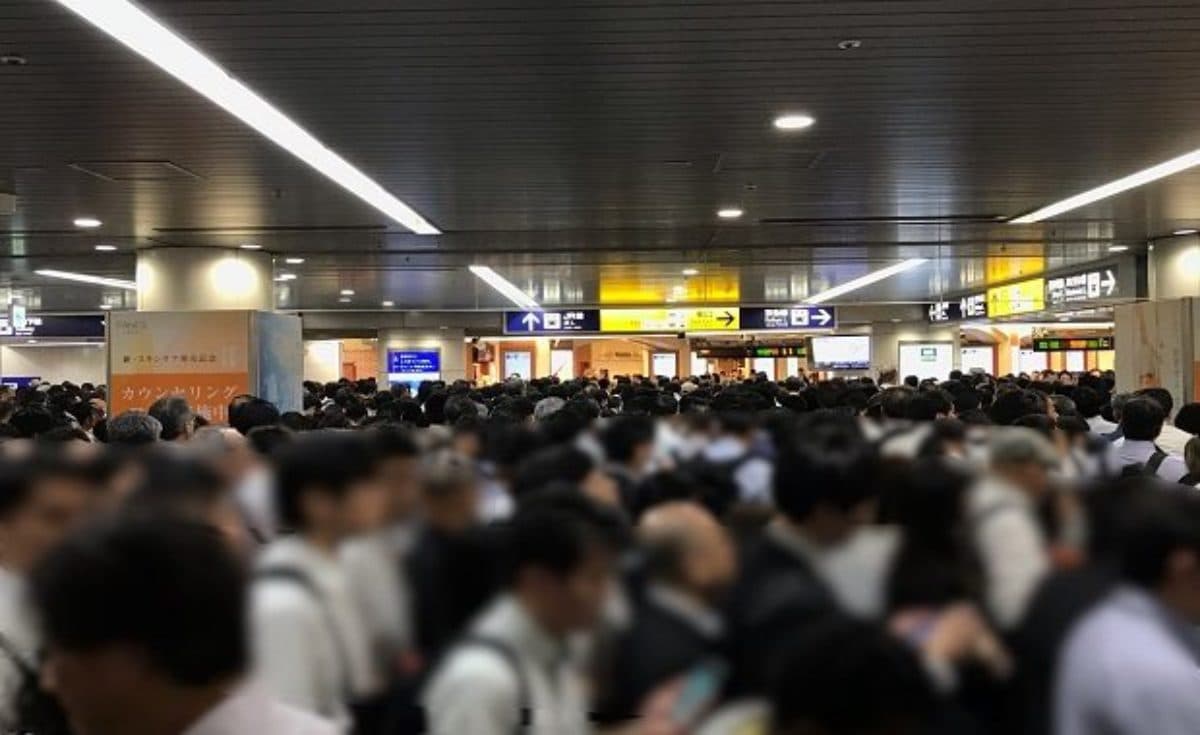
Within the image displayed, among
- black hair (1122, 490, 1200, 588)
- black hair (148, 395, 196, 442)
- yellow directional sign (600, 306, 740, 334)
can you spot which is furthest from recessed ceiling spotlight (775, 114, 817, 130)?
yellow directional sign (600, 306, 740, 334)

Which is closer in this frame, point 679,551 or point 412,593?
point 679,551

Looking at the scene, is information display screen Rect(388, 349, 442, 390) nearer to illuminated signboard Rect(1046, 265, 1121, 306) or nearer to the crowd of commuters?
illuminated signboard Rect(1046, 265, 1121, 306)

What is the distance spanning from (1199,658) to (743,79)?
543 centimetres

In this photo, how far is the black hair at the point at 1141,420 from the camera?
5359 mm

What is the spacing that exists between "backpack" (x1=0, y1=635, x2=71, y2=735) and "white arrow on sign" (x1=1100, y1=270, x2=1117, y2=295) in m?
17.1

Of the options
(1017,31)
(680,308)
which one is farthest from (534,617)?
(680,308)

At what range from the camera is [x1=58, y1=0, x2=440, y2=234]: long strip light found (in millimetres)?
5379

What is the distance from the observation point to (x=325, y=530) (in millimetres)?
1650

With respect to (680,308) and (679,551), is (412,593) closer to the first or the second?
(679,551)

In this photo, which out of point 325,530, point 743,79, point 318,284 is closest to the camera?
point 325,530

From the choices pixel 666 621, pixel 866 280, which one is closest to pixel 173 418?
pixel 666 621

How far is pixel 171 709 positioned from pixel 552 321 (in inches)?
937

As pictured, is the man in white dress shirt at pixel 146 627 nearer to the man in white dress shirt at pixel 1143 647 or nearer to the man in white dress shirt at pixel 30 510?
the man in white dress shirt at pixel 30 510

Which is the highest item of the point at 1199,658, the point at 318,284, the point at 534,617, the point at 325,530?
the point at 318,284
